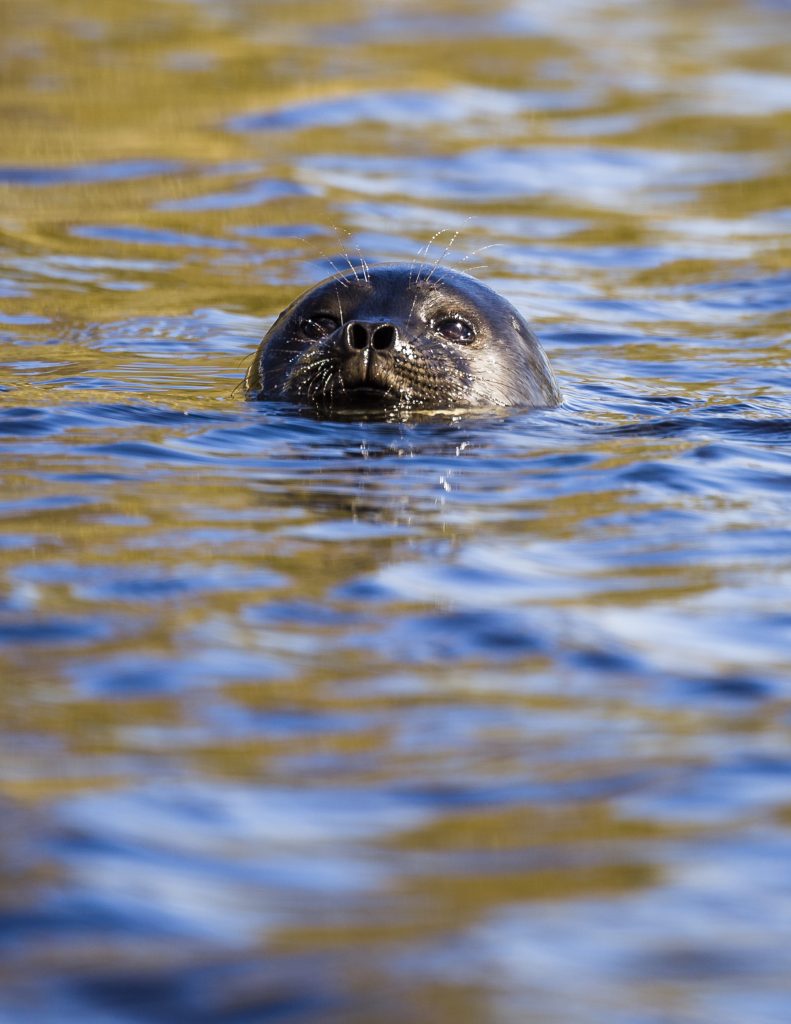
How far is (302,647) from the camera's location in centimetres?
419

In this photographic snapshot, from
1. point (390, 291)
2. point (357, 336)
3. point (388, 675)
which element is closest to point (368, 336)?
point (357, 336)

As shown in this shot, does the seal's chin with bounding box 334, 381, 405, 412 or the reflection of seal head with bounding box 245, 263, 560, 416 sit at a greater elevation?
the reflection of seal head with bounding box 245, 263, 560, 416

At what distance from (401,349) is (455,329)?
1.57 ft

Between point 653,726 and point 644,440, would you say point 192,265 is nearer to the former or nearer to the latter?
point 644,440

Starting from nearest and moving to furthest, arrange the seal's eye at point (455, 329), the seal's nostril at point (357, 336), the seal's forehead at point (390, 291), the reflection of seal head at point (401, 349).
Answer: the seal's nostril at point (357, 336) → the reflection of seal head at point (401, 349) → the seal's forehead at point (390, 291) → the seal's eye at point (455, 329)

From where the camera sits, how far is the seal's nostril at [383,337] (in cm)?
706

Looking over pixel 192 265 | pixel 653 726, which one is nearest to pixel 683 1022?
pixel 653 726

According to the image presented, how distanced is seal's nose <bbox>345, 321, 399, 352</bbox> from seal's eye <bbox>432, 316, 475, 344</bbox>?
476 mm

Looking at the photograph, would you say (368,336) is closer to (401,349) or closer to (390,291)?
(401,349)

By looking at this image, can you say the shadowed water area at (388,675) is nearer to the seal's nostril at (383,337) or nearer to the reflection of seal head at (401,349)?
the reflection of seal head at (401,349)

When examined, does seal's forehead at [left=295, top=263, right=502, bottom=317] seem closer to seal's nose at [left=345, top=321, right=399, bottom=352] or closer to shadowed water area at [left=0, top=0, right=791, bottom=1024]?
seal's nose at [left=345, top=321, right=399, bottom=352]

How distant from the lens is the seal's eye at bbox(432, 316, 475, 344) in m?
7.57

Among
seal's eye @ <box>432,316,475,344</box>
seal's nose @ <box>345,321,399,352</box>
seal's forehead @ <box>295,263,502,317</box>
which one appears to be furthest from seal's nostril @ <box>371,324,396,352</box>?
seal's eye @ <box>432,316,475,344</box>

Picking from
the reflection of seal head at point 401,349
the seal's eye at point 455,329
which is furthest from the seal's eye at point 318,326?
the seal's eye at point 455,329
